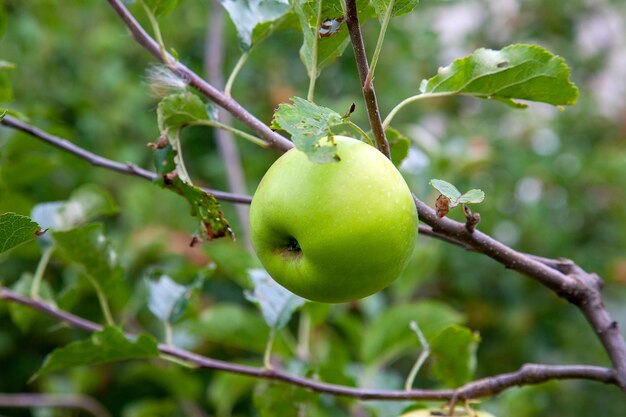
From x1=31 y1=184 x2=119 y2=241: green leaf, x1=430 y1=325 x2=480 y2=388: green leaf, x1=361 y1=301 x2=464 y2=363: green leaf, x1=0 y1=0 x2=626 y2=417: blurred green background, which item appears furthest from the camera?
x1=0 y1=0 x2=626 y2=417: blurred green background

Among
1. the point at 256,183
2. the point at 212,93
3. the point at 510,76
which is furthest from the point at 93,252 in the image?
the point at 256,183

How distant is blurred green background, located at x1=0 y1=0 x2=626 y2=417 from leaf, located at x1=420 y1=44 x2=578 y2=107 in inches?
32.2

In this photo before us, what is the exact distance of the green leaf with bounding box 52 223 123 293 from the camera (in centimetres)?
83

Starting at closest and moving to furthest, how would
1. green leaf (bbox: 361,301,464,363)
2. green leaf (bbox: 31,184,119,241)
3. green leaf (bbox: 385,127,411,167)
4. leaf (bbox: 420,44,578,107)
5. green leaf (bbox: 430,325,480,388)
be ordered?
leaf (bbox: 420,44,578,107), green leaf (bbox: 385,127,411,167), green leaf (bbox: 430,325,480,388), green leaf (bbox: 31,184,119,241), green leaf (bbox: 361,301,464,363)

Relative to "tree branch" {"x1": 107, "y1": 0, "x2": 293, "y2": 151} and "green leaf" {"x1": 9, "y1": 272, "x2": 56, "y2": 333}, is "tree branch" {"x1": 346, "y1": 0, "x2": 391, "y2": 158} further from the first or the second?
"green leaf" {"x1": 9, "y1": 272, "x2": 56, "y2": 333}

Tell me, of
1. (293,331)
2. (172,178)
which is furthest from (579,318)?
(172,178)

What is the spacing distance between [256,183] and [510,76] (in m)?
1.34

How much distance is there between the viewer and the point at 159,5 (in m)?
0.74

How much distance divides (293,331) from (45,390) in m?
0.65

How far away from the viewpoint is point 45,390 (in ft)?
5.72

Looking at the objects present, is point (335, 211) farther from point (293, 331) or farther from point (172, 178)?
point (293, 331)

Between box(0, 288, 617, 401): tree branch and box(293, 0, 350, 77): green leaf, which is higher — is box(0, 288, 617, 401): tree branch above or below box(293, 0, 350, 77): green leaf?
below

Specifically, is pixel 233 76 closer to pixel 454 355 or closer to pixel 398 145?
pixel 398 145

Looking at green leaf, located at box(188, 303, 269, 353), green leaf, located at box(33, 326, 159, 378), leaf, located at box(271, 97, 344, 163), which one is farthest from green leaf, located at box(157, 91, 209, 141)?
green leaf, located at box(188, 303, 269, 353)
